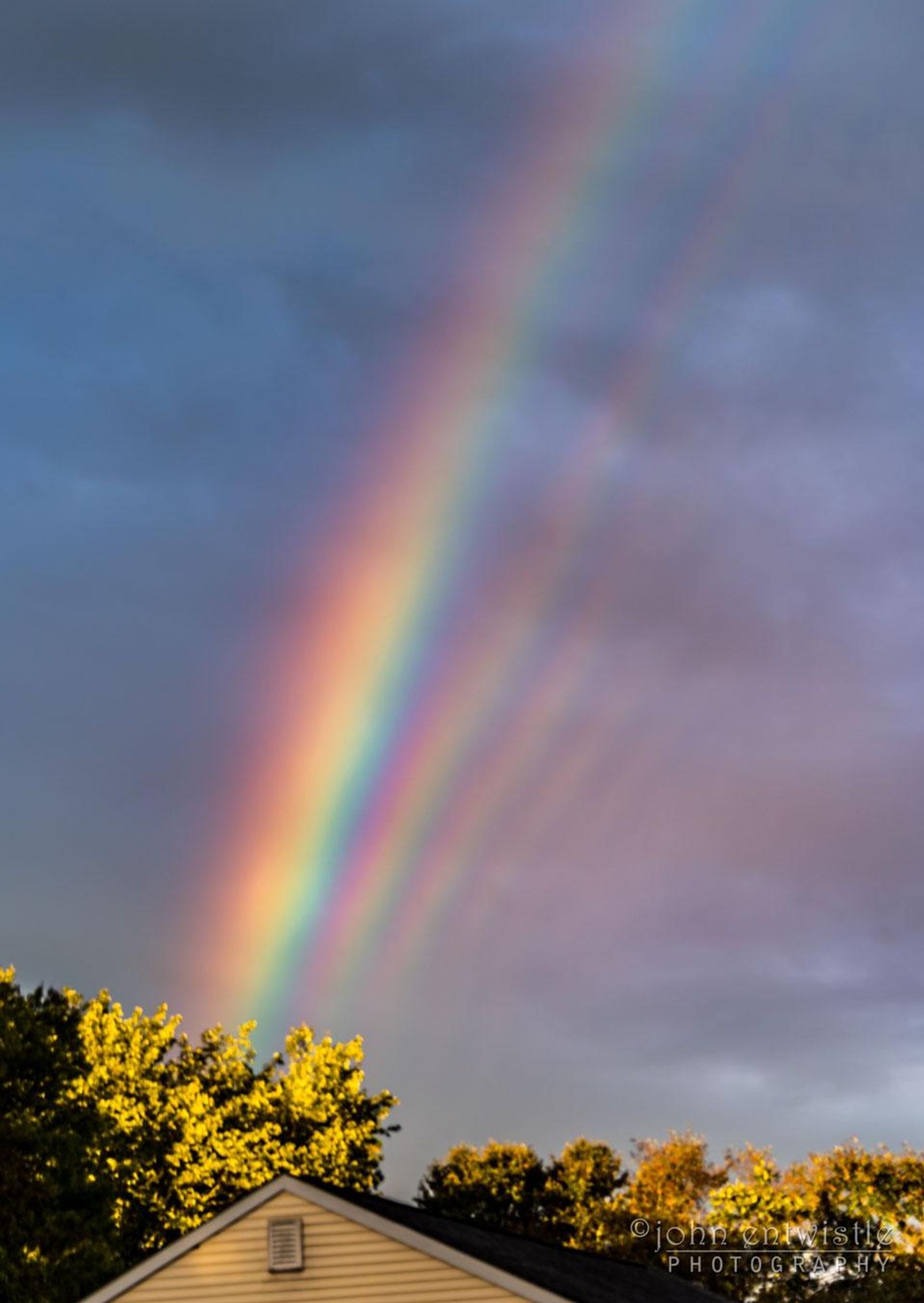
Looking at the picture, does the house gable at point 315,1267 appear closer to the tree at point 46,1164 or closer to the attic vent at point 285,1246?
the attic vent at point 285,1246

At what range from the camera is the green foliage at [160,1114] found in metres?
56.3

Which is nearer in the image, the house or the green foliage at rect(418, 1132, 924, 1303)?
the house

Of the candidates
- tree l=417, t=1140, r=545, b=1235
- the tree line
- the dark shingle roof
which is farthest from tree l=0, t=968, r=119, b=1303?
tree l=417, t=1140, r=545, b=1235

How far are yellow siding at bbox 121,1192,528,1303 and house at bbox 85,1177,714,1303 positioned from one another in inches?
0.5

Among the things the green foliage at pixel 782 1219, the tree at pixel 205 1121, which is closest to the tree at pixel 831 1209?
the green foliage at pixel 782 1219

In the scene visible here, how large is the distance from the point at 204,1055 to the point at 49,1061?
20.1m

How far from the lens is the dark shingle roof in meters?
31.8

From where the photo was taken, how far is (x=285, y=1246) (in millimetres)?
31906

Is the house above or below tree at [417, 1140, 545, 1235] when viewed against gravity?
below

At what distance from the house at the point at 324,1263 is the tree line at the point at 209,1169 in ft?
61.5

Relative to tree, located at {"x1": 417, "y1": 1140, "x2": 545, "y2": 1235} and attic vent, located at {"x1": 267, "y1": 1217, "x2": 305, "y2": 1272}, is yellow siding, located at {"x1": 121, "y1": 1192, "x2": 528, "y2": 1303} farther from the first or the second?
tree, located at {"x1": 417, "y1": 1140, "x2": 545, "y2": 1235}

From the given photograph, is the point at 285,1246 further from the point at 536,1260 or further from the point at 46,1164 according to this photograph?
the point at 46,1164

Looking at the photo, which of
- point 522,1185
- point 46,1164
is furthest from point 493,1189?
point 46,1164

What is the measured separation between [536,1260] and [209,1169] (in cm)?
3796
